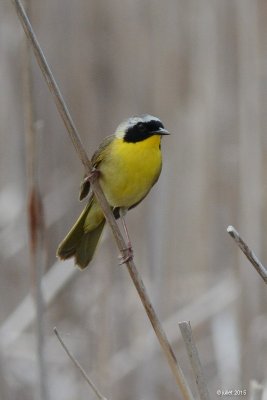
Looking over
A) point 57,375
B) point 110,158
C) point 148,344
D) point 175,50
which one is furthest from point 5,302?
point 175,50

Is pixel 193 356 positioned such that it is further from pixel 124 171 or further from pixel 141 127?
pixel 141 127

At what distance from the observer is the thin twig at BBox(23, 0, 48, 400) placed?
1.87 metres

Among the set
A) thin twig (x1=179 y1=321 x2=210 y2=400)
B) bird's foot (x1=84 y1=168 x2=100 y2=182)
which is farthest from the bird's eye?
thin twig (x1=179 y1=321 x2=210 y2=400)

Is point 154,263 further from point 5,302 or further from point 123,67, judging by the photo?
point 123,67

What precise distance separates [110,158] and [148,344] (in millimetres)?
851

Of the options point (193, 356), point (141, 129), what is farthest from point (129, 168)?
point (193, 356)

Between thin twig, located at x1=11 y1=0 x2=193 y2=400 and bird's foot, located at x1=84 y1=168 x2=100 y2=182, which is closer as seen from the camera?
thin twig, located at x1=11 y1=0 x2=193 y2=400

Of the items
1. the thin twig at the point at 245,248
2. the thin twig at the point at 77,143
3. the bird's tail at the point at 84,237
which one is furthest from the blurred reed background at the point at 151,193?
the thin twig at the point at 245,248

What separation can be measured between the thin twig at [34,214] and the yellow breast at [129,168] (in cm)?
44

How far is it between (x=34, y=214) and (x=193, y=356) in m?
0.64

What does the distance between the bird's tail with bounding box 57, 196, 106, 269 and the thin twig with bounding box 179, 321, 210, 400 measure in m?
0.72

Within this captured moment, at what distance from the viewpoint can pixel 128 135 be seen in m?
2.42

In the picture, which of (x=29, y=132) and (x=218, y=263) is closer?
(x=29, y=132)

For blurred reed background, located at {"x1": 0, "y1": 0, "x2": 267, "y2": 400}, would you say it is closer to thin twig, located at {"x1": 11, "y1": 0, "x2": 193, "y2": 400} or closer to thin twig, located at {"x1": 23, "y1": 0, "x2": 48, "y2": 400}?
thin twig, located at {"x1": 23, "y1": 0, "x2": 48, "y2": 400}
